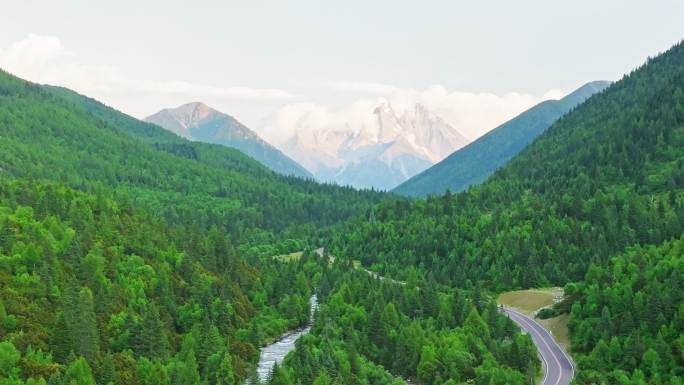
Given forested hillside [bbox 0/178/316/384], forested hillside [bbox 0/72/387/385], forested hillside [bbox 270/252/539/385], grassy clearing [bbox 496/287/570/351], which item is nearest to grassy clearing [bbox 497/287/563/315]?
grassy clearing [bbox 496/287/570/351]

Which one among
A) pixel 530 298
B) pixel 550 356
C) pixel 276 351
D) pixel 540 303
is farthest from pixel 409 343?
pixel 530 298

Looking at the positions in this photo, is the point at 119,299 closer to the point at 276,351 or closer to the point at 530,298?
the point at 276,351

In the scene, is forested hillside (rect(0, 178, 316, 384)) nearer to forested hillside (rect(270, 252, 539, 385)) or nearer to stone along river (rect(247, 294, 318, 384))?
stone along river (rect(247, 294, 318, 384))

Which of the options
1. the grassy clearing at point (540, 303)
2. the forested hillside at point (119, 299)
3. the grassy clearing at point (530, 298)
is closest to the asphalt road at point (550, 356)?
the grassy clearing at point (540, 303)

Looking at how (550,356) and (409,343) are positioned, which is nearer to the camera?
(409,343)

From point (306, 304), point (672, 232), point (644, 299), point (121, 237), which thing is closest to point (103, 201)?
point (121, 237)

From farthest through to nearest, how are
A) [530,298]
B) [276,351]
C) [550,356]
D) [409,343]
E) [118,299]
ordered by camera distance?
[530,298] → [276,351] → [118,299] → [550,356] → [409,343]

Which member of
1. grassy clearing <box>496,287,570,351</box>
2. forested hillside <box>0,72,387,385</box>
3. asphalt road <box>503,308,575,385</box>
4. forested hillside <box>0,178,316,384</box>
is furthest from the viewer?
grassy clearing <box>496,287,570,351</box>
